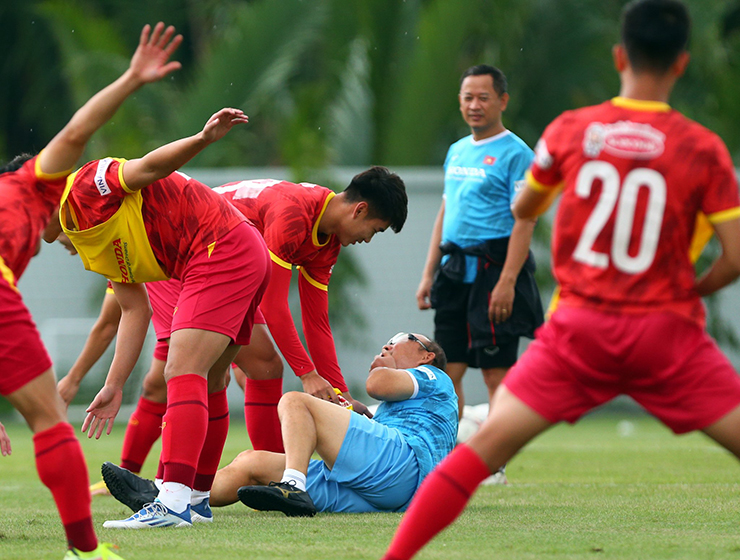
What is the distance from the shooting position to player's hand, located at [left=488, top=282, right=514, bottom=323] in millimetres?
6449

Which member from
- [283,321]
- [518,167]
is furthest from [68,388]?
[518,167]

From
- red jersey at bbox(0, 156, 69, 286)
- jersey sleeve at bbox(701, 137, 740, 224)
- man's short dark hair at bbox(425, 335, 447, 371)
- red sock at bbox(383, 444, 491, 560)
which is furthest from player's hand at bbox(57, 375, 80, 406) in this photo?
jersey sleeve at bbox(701, 137, 740, 224)

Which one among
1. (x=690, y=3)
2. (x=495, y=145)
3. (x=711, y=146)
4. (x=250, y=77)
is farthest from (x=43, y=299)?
(x=711, y=146)

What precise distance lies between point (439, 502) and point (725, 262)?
3.83ft

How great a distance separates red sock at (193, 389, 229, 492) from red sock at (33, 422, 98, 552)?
5.51 feet

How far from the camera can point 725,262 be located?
129 inches

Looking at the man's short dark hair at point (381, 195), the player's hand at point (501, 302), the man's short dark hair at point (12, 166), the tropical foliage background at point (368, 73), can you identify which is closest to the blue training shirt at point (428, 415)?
the man's short dark hair at point (381, 195)

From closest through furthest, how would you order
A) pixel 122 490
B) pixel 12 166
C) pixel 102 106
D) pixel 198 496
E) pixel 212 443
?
pixel 102 106 → pixel 12 166 → pixel 122 490 → pixel 198 496 → pixel 212 443

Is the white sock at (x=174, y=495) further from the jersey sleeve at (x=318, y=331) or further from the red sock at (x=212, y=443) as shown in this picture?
the jersey sleeve at (x=318, y=331)

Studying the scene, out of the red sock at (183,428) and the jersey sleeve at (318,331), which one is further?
the jersey sleeve at (318,331)

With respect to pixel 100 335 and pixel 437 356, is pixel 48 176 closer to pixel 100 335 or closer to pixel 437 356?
pixel 100 335

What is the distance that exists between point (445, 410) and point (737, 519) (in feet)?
5.07

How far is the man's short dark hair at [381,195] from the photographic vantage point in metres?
5.54

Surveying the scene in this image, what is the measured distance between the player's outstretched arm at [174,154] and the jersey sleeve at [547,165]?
1.53 m
